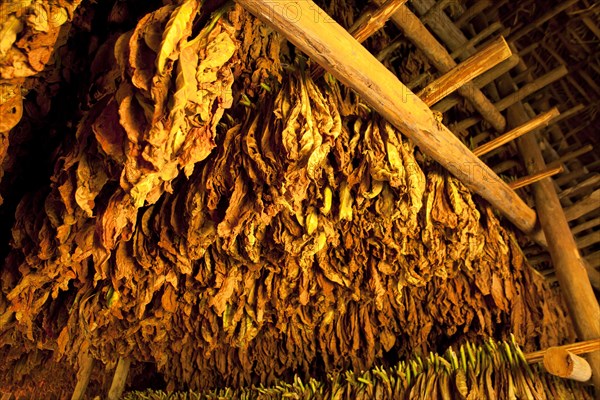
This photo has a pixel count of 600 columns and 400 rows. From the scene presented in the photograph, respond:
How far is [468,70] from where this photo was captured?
2135 mm

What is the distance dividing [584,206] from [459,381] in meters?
1.79

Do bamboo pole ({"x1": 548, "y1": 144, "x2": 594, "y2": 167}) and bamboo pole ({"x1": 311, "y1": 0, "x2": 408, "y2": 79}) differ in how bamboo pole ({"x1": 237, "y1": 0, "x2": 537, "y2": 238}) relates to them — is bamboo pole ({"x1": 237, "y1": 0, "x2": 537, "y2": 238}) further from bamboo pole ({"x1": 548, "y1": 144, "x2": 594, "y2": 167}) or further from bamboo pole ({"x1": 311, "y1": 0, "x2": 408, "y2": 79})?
bamboo pole ({"x1": 548, "y1": 144, "x2": 594, "y2": 167})

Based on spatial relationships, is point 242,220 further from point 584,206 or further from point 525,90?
point 584,206

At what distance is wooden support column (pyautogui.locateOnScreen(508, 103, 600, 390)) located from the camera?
2.90 meters

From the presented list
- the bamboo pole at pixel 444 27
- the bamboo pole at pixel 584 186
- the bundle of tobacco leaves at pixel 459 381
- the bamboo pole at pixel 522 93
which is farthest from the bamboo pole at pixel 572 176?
the bamboo pole at pixel 444 27

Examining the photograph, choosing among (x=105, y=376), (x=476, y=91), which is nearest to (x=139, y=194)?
(x=476, y=91)

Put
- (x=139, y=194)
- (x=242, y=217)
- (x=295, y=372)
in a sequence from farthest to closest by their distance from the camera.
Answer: (x=295, y=372) → (x=242, y=217) → (x=139, y=194)

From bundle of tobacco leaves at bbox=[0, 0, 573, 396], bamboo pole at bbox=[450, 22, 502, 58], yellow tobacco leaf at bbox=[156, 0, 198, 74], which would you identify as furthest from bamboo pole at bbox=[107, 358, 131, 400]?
bamboo pole at bbox=[450, 22, 502, 58]

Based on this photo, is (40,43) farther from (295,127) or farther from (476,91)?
(476,91)

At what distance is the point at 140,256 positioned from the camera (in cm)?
252

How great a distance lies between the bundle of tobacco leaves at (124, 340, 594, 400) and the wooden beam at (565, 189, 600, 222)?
1216 millimetres

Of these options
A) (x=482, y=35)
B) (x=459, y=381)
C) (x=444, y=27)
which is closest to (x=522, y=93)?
(x=482, y=35)

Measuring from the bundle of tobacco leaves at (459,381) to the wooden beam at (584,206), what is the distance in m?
1.22

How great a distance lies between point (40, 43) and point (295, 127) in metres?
1.00
